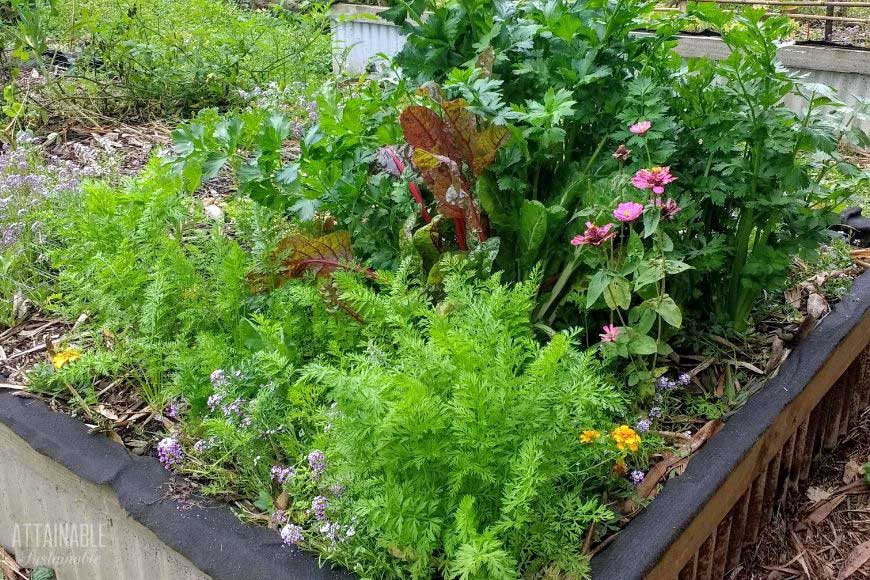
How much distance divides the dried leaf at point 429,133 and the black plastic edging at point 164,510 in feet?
3.65

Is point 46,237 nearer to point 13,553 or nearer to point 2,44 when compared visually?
point 13,553

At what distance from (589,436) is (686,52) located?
4.82m

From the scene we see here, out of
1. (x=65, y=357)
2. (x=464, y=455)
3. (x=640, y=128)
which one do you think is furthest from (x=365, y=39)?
(x=464, y=455)

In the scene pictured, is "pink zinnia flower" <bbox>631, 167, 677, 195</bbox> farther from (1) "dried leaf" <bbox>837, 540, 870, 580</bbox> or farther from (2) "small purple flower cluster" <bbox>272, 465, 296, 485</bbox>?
(1) "dried leaf" <bbox>837, 540, 870, 580</bbox>

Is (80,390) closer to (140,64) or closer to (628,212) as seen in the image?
(628,212)

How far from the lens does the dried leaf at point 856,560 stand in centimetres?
235

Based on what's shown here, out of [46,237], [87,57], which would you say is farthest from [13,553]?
[87,57]

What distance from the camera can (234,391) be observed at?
199 cm

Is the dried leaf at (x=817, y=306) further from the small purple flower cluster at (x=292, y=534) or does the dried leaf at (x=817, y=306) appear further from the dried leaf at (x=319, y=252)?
the small purple flower cluster at (x=292, y=534)

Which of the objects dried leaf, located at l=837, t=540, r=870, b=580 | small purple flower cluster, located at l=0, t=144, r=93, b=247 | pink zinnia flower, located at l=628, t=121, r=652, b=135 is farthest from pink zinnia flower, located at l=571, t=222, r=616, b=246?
small purple flower cluster, located at l=0, t=144, r=93, b=247

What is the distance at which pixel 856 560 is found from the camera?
7.84 ft

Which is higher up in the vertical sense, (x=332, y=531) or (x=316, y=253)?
(x=316, y=253)

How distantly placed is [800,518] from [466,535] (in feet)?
5.31

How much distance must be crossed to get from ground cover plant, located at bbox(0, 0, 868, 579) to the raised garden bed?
0.24 feet
